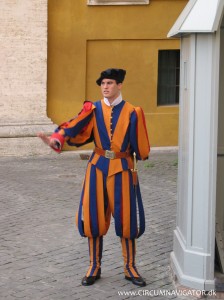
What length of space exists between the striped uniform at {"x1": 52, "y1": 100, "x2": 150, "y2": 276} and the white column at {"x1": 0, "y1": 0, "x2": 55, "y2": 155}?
706 cm

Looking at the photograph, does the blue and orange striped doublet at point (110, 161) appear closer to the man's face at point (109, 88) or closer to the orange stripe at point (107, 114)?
the orange stripe at point (107, 114)

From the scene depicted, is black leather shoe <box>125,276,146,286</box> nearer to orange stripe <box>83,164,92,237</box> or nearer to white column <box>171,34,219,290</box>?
white column <box>171,34,219,290</box>

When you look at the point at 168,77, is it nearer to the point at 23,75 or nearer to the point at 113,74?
the point at 23,75

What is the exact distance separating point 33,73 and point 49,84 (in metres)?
0.38

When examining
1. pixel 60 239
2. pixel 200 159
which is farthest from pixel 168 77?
pixel 200 159

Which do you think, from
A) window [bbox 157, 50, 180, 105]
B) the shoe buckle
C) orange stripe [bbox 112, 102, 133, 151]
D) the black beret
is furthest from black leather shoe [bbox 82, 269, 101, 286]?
window [bbox 157, 50, 180, 105]

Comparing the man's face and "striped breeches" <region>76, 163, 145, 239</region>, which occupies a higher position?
the man's face

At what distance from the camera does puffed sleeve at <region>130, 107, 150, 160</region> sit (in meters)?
6.54

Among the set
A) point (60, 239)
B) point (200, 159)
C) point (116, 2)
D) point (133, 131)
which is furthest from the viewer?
point (116, 2)

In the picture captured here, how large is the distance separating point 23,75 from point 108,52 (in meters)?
1.58

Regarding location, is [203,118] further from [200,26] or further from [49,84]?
[49,84]

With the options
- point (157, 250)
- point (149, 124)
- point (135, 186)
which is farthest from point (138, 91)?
point (135, 186)

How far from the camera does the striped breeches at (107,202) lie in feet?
21.6

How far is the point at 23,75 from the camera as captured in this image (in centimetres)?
1365
